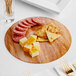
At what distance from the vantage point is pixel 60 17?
66.2 inches

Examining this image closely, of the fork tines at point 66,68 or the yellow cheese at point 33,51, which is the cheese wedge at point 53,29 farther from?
the fork tines at point 66,68

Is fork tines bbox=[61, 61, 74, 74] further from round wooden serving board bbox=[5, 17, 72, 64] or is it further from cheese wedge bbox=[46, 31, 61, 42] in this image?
cheese wedge bbox=[46, 31, 61, 42]

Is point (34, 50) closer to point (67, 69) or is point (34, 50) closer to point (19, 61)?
point (19, 61)

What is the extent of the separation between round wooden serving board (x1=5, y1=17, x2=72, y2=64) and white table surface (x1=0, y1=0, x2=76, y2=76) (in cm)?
3

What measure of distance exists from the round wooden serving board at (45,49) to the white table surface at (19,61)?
1.2 inches

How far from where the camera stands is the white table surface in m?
1.22

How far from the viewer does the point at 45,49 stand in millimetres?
1358

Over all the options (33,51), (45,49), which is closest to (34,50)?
(33,51)

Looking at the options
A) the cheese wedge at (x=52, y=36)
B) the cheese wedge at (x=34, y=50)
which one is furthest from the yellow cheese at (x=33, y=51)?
the cheese wedge at (x=52, y=36)

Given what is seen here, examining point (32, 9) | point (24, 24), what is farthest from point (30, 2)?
point (24, 24)

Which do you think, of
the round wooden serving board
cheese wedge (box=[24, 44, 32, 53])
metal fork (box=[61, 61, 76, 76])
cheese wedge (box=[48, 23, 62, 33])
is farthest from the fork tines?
cheese wedge (box=[48, 23, 62, 33])

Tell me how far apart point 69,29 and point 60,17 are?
179 millimetres

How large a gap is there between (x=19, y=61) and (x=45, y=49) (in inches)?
8.8

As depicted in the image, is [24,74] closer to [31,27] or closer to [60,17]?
[31,27]
